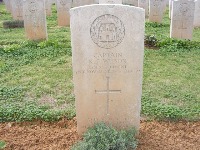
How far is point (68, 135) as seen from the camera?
14.4 feet

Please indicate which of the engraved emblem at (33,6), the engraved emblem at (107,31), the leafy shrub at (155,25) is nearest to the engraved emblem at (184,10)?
the leafy shrub at (155,25)

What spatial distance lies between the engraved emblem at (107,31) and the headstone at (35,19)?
240 inches

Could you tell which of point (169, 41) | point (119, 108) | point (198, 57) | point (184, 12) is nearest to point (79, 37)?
point (119, 108)

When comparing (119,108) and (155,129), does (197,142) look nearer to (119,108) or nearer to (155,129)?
(155,129)

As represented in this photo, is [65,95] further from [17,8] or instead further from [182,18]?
[17,8]

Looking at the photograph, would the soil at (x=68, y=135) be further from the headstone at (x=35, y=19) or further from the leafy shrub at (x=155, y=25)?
the leafy shrub at (x=155, y=25)

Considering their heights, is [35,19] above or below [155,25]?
above

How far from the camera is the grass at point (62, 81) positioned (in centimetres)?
508

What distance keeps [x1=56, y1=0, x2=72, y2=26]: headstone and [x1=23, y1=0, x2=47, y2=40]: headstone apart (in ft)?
9.96

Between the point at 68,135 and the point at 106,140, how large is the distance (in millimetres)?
869

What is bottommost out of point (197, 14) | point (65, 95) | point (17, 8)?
point (65, 95)

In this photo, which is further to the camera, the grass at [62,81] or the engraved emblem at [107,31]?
the grass at [62,81]

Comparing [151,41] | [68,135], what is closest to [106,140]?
[68,135]

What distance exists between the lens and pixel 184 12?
9609 millimetres
